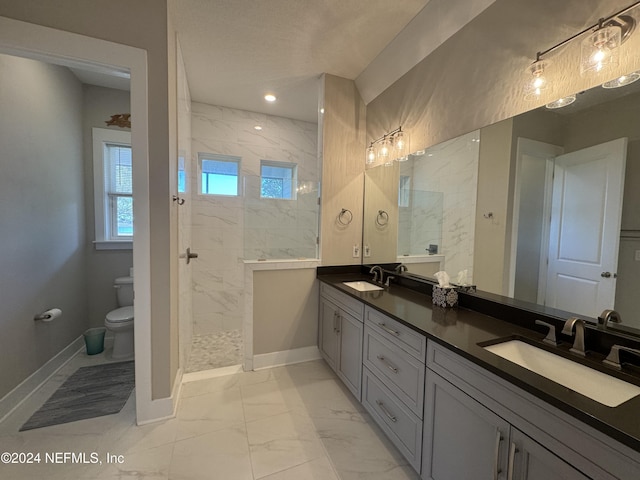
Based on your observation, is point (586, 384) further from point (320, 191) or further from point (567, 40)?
point (320, 191)

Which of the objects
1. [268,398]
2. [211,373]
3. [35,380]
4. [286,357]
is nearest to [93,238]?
[35,380]

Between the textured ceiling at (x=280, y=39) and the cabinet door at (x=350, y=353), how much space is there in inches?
83.5

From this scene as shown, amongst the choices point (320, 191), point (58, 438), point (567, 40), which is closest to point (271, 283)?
point (320, 191)

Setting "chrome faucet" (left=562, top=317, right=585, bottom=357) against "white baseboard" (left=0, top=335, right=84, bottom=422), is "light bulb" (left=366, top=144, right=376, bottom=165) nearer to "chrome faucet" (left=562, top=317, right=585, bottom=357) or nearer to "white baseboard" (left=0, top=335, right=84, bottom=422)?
"chrome faucet" (left=562, top=317, right=585, bottom=357)

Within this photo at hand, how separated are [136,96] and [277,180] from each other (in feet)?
6.47

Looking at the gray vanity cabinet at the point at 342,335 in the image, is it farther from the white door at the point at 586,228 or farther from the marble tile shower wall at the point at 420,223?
the white door at the point at 586,228

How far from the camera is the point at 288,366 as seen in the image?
2557 mm

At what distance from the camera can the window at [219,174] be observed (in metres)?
3.29

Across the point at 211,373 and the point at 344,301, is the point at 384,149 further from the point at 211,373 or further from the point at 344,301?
the point at 211,373

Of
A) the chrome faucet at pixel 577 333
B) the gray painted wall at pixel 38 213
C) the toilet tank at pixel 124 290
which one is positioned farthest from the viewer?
the toilet tank at pixel 124 290

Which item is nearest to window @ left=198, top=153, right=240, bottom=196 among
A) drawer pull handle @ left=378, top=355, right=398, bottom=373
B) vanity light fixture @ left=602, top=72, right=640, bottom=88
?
drawer pull handle @ left=378, top=355, right=398, bottom=373

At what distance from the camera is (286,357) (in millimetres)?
2592

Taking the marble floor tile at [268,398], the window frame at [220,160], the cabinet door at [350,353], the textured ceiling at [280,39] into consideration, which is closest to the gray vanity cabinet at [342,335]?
the cabinet door at [350,353]

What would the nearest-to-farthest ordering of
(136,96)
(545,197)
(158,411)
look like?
1. (545,197)
2. (136,96)
3. (158,411)
